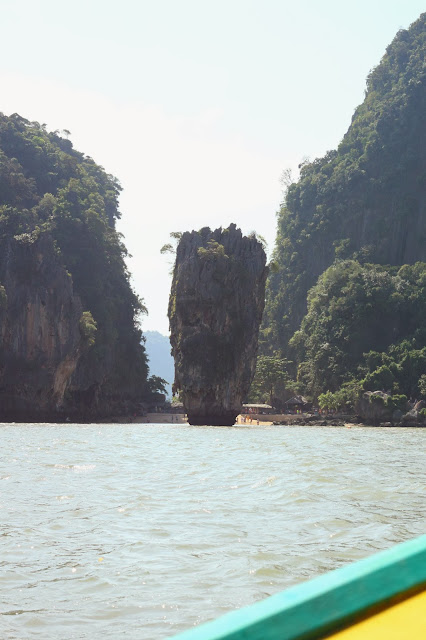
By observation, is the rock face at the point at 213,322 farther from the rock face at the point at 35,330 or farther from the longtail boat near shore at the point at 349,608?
the longtail boat near shore at the point at 349,608

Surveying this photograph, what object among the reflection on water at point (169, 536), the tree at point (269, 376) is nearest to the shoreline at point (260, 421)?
the tree at point (269, 376)

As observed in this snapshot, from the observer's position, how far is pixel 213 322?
157ft

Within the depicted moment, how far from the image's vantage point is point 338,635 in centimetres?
147

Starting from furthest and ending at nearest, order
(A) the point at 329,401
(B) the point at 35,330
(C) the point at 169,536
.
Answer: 1. (A) the point at 329,401
2. (B) the point at 35,330
3. (C) the point at 169,536

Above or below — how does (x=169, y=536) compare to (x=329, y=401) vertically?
below

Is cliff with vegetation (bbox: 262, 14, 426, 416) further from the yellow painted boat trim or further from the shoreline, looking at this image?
the yellow painted boat trim

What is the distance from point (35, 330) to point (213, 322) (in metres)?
13.7

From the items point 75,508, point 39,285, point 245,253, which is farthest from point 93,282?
point 75,508

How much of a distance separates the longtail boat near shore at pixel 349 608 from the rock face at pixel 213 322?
149 ft

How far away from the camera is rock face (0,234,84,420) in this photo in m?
51.2

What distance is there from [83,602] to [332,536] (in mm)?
3310

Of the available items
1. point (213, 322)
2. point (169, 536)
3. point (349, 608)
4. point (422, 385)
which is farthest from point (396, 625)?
point (422, 385)

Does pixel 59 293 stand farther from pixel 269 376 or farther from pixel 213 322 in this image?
pixel 269 376

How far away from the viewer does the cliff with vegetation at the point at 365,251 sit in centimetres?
6594
